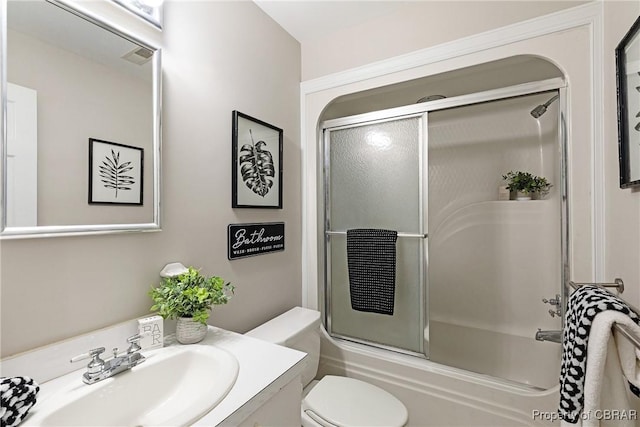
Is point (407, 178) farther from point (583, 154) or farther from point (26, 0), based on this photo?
point (26, 0)

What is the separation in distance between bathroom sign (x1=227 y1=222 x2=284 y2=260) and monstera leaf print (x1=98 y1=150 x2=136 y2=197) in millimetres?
488

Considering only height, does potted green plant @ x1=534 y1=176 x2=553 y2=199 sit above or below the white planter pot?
above

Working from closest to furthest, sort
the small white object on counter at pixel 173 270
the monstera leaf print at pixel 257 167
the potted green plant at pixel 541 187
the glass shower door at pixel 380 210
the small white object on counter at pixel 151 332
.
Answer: the small white object on counter at pixel 151 332, the small white object on counter at pixel 173 270, the monstera leaf print at pixel 257 167, the glass shower door at pixel 380 210, the potted green plant at pixel 541 187

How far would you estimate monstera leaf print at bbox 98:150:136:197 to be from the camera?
0.92 m

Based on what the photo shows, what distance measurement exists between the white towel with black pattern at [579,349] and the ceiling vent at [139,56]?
165 centimetres

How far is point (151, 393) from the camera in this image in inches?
33.7

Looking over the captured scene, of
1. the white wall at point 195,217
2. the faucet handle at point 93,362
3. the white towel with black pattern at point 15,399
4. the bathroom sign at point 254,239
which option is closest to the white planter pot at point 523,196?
the white wall at point 195,217

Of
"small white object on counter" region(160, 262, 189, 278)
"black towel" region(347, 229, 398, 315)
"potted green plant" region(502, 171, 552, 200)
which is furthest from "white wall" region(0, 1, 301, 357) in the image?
"potted green plant" region(502, 171, 552, 200)

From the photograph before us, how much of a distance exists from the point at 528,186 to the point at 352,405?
189 centimetres

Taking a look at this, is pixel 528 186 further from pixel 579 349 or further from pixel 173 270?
pixel 173 270

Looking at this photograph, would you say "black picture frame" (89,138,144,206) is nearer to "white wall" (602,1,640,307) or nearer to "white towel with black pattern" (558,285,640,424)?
"white towel with black pattern" (558,285,640,424)

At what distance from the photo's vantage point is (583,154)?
1.21 m

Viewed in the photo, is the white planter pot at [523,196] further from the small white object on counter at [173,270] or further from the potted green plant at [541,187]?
the small white object on counter at [173,270]

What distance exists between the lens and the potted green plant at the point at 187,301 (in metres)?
0.99
